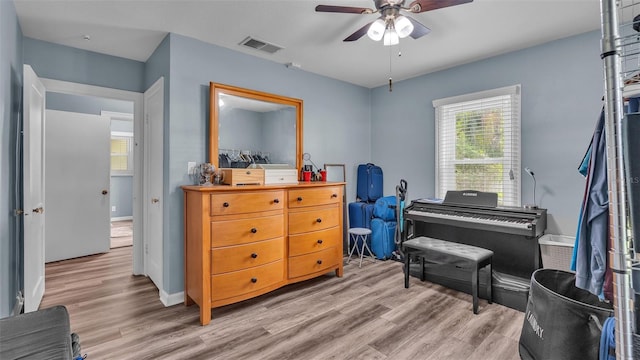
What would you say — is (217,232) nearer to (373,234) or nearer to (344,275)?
(344,275)

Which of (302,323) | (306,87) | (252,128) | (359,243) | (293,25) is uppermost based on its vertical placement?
(293,25)

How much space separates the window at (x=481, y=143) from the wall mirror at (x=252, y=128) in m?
1.93

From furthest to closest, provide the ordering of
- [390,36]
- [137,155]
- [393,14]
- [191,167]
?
[137,155]
[191,167]
[390,36]
[393,14]

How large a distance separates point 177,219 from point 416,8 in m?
2.71

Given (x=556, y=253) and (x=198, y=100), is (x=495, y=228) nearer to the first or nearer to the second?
(x=556, y=253)

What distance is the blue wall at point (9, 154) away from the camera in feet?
6.47

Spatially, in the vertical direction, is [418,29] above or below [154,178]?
above

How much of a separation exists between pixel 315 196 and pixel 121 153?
19.8 ft

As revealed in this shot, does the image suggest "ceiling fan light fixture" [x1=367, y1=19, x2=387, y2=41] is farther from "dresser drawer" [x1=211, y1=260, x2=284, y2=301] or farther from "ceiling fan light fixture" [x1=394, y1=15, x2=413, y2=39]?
"dresser drawer" [x1=211, y1=260, x2=284, y2=301]

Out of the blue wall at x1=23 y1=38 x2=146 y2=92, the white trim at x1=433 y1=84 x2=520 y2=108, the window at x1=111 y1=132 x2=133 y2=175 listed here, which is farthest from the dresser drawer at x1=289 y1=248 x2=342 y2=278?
the window at x1=111 y1=132 x2=133 y2=175

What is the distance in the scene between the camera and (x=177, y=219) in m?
2.88

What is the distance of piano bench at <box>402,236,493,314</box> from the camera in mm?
2594

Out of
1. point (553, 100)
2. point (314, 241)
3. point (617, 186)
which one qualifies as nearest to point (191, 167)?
point (314, 241)

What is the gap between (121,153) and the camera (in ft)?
23.0
